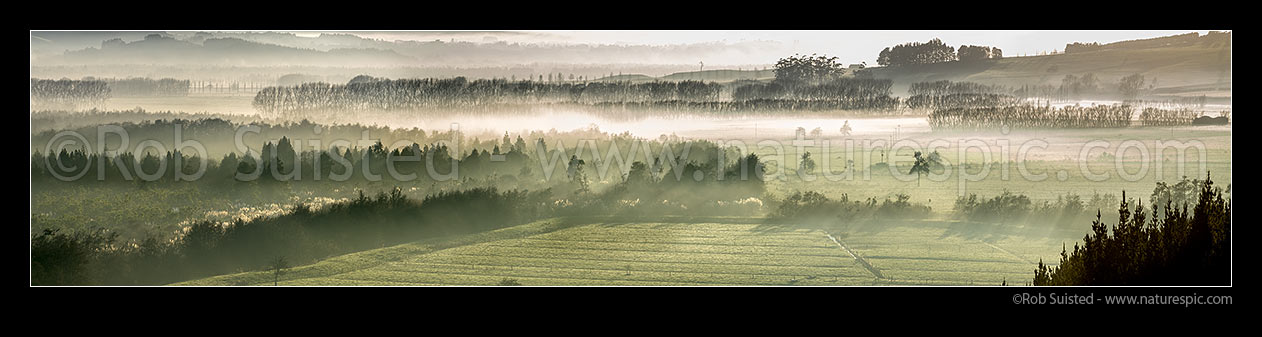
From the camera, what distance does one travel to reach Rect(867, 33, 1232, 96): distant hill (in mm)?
7918

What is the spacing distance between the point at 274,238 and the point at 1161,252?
7.22m

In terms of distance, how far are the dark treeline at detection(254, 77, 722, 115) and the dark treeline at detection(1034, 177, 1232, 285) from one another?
3340 millimetres

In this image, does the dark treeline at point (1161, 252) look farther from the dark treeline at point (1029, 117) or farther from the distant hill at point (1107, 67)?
the distant hill at point (1107, 67)

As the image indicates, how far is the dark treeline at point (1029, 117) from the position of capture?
826 centimetres

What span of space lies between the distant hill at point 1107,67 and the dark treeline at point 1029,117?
0.24m

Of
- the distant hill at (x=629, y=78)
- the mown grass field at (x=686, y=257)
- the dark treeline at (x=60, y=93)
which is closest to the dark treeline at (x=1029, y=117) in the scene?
the mown grass field at (x=686, y=257)

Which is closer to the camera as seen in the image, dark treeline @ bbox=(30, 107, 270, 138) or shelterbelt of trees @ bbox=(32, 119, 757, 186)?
dark treeline @ bbox=(30, 107, 270, 138)

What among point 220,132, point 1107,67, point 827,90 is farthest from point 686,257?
point 220,132

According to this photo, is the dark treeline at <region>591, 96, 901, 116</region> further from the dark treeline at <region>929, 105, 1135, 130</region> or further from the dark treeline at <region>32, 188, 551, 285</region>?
the dark treeline at <region>32, 188, 551, 285</region>

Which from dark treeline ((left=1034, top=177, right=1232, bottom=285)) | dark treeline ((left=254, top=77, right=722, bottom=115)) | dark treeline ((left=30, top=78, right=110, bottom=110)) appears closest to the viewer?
dark treeline ((left=1034, top=177, right=1232, bottom=285))

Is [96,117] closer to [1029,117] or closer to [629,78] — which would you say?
[629,78]

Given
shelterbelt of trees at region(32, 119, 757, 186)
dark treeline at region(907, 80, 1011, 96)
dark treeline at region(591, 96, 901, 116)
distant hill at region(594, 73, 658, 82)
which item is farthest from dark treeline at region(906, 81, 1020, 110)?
distant hill at region(594, 73, 658, 82)

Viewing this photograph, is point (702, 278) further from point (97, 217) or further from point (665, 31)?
point (97, 217)

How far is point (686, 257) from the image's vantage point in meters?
7.97
